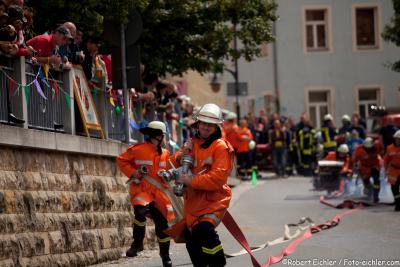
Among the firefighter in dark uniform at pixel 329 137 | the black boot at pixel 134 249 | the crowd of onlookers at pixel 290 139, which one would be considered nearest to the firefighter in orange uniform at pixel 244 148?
the crowd of onlookers at pixel 290 139

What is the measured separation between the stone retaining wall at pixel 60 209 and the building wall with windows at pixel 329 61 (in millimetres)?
36031

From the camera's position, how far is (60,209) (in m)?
15.1

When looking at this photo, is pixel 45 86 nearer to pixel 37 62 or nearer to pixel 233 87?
pixel 37 62

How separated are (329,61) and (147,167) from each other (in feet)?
128

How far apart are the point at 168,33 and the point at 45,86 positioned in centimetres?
831

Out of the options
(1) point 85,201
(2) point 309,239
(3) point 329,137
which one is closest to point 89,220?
(1) point 85,201

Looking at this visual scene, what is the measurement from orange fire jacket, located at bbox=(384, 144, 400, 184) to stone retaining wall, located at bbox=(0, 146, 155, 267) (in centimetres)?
840

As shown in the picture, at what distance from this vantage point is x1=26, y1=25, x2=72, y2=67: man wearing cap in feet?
52.6

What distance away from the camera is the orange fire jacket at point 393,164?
25.4m

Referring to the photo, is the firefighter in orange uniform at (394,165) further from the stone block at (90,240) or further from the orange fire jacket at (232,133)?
the stone block at (90,240)

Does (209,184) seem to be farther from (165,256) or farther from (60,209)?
(60,209)

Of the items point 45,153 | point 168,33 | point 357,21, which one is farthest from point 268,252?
point 357,21

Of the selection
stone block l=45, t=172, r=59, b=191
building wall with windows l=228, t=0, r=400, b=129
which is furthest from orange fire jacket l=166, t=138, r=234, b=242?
building wall with windows l=228, t=0, r=400, b=129

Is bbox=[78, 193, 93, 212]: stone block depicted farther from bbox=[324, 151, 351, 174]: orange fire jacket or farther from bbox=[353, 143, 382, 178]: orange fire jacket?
bbox=[324, 151, 351, 174]: orange fire jacket
